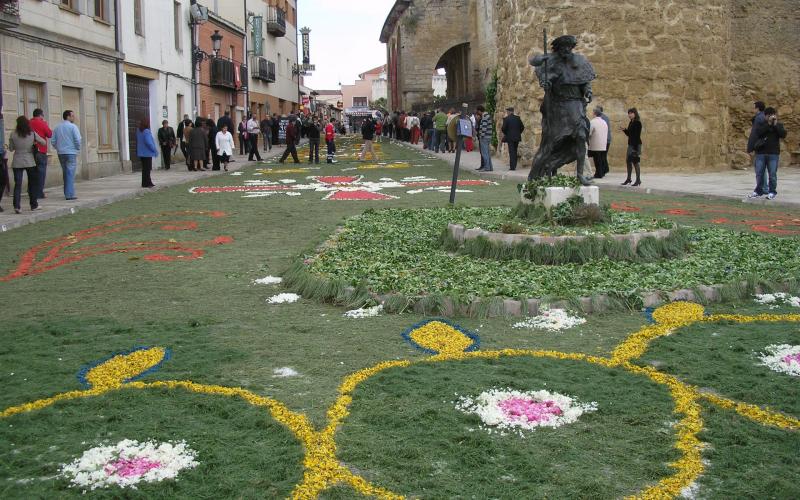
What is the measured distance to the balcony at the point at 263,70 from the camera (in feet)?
152

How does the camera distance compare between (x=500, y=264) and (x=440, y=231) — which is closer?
(x=500, y=264)

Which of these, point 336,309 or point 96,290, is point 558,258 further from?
point 96,290

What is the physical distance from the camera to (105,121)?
23.6 meters

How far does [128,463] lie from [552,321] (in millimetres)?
3281

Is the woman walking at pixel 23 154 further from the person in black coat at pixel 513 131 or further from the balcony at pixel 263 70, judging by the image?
the balcony at pixel 263 70

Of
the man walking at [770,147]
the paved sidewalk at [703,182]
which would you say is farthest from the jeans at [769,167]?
the paved sidewalk at [703,182]

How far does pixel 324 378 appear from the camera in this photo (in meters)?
4.64

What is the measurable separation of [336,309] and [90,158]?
699 inches

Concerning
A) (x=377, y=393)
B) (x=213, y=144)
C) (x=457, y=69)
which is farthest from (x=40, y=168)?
(x=457, y=69)

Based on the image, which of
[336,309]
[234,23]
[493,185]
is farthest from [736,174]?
[234,23]

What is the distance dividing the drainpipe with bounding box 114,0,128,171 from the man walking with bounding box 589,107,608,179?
13.6 m

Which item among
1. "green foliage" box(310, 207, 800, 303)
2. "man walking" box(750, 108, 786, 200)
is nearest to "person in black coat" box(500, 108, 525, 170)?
"man walking" box(750, 108, 786, 200)

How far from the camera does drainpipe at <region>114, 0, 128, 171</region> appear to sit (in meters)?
23.9

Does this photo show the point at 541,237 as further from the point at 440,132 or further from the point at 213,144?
the point at 440,132
